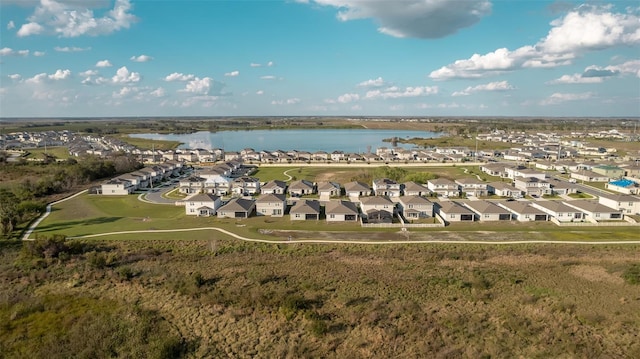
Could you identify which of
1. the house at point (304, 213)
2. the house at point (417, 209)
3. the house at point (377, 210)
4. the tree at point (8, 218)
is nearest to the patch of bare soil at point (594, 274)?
the house at point (417, 209)

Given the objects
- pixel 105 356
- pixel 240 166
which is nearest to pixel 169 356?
pixel 105 356

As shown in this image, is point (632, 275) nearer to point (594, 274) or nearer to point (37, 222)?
point (594, 274)

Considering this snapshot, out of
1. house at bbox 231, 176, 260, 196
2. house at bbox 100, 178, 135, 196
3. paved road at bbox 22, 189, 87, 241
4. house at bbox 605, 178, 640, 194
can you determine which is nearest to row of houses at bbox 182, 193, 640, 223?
house at bbox 231, 176, 260, 196

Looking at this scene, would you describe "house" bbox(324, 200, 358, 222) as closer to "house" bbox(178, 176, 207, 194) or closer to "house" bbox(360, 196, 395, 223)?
"house" bbox(360, 196, 395, 223)

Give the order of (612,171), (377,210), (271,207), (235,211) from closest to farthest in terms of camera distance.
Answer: (377,210) → (235,211) → (271,207) → (612,171)

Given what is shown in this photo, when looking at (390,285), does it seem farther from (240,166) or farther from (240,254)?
(240,166)

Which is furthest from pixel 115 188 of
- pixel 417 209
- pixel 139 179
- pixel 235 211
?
pixel 417 209
